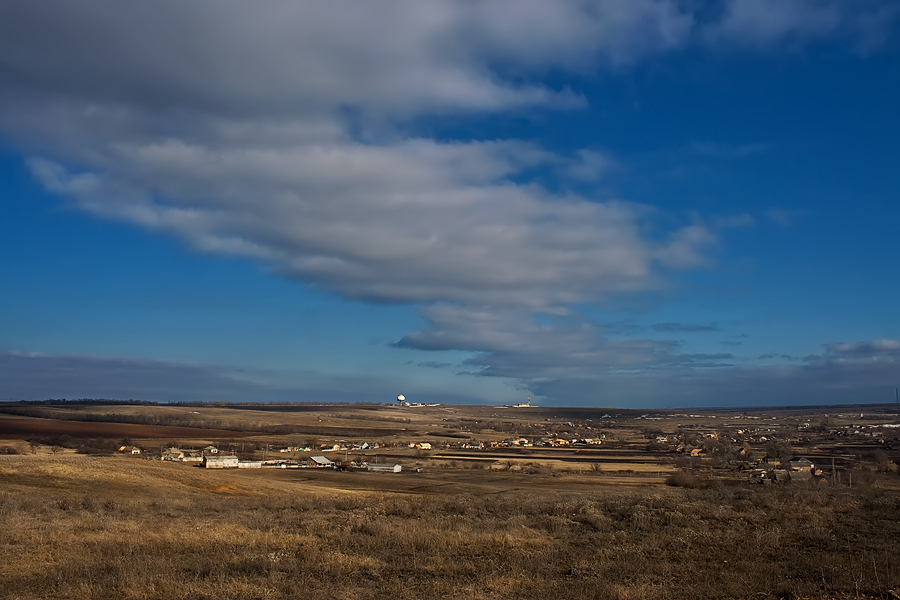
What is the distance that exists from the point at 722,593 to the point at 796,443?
129 metres

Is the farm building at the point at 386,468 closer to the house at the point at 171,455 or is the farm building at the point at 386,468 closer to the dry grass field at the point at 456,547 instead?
the house at the point at 171,455

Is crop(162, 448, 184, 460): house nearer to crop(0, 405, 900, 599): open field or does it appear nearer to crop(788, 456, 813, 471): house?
crop(0, 405, 900, 599): open field

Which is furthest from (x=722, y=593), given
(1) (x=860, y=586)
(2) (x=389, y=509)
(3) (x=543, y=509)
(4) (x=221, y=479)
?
(4) (x=221, y=479)

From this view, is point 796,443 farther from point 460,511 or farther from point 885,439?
point 460,511

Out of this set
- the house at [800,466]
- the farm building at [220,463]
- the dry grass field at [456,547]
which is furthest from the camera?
the farm building at [220,463]

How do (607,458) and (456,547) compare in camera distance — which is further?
(607,458)

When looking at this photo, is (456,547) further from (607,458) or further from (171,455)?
(607,458)

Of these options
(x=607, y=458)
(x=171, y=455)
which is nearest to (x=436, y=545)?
(x=171, y=455)

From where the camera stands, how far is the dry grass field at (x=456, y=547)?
39.5 feet

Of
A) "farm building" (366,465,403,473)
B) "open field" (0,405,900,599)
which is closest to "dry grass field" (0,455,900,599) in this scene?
"open field" (0,405,900,599)

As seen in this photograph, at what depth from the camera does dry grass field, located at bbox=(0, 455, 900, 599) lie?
1205cm

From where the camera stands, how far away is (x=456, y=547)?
54.4 feet

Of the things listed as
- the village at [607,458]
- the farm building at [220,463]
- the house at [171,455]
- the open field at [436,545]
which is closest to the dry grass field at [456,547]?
the open field at [436,545]

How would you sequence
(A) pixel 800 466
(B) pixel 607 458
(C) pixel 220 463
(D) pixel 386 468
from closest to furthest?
(A) pixel 800 466 → (C) pixel 220 463 → (D) pixel 386 468 → (B) pixel 607 458
